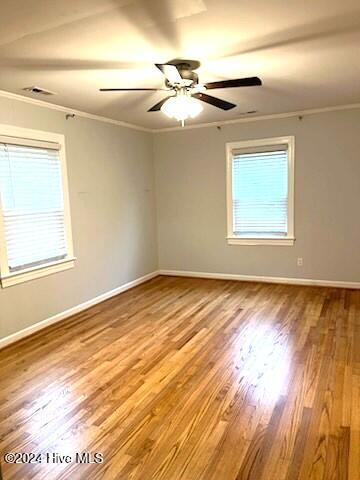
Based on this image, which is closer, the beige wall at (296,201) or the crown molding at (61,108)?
the crown molding at (61,108)

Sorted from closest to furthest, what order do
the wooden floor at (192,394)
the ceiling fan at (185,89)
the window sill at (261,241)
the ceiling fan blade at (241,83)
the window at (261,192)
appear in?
the wooden floor at (192,394) < the ceiling fan blade at (241,83) < the ceiling fan at (185,89) < the window at (261,192) < the window sill at (261,241)

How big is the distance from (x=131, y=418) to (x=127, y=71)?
8.92 ft

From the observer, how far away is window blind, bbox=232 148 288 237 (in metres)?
5.19

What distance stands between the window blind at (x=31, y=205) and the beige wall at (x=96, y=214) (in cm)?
23

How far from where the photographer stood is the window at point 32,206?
11.6 feet

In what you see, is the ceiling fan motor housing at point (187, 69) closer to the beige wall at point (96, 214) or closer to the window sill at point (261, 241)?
the beige wall at point (96, 214)

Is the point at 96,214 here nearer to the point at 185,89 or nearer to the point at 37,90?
the point at 37,90

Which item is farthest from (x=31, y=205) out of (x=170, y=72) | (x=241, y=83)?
(x=241, y=83)

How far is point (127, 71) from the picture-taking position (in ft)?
9.80

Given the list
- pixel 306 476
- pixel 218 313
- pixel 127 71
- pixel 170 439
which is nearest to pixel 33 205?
pixel 127 71

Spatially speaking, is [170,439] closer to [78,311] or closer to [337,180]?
[78,311]

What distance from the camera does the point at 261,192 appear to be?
5.33m

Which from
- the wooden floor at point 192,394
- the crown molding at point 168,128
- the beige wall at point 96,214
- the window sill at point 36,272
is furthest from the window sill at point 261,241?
the window sill at point 36,272

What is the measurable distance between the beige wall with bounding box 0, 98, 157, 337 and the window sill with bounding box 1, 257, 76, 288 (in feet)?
0.22
